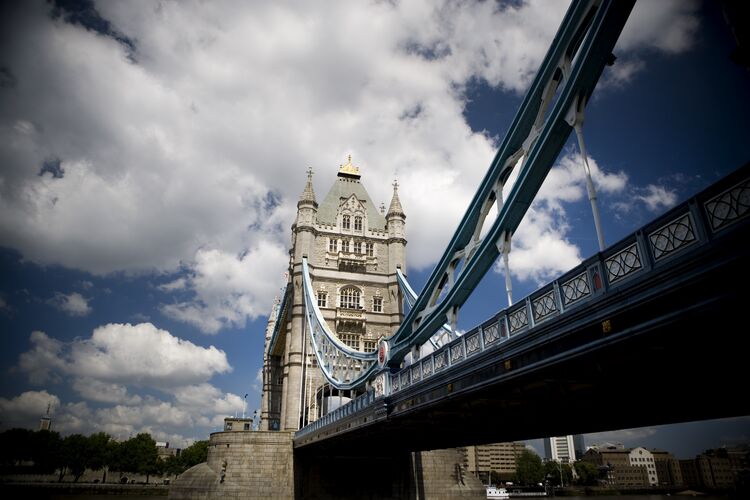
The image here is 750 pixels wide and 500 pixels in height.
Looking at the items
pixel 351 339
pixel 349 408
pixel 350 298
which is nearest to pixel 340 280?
pixel 350 298

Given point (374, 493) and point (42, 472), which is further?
point (42, 472)

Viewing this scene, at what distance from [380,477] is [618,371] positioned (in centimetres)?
2456

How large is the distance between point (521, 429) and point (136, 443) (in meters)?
65.7

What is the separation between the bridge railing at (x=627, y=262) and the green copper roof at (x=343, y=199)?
103 ft

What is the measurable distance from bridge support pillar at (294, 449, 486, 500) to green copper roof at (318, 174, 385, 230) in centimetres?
1900

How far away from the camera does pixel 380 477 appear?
30047mm

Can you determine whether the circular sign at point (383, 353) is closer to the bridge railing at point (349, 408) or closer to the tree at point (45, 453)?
the bridge railing at point (349, 408)

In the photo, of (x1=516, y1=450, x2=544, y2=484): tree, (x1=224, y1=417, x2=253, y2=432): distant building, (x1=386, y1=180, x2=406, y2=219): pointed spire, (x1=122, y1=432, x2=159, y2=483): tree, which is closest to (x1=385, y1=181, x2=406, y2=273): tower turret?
(x1=386, y1=180, x2=406, y2=219): pointed spire

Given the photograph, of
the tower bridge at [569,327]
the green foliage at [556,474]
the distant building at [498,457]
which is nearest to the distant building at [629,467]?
the green foliage at [556,474]

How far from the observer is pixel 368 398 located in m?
17.7

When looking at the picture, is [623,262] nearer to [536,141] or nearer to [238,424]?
[536,141]

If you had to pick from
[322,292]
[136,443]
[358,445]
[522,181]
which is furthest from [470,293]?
[136,443]

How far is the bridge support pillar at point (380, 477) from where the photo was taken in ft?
97.5

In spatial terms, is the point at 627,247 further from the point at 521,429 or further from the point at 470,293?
the point at 521,429
